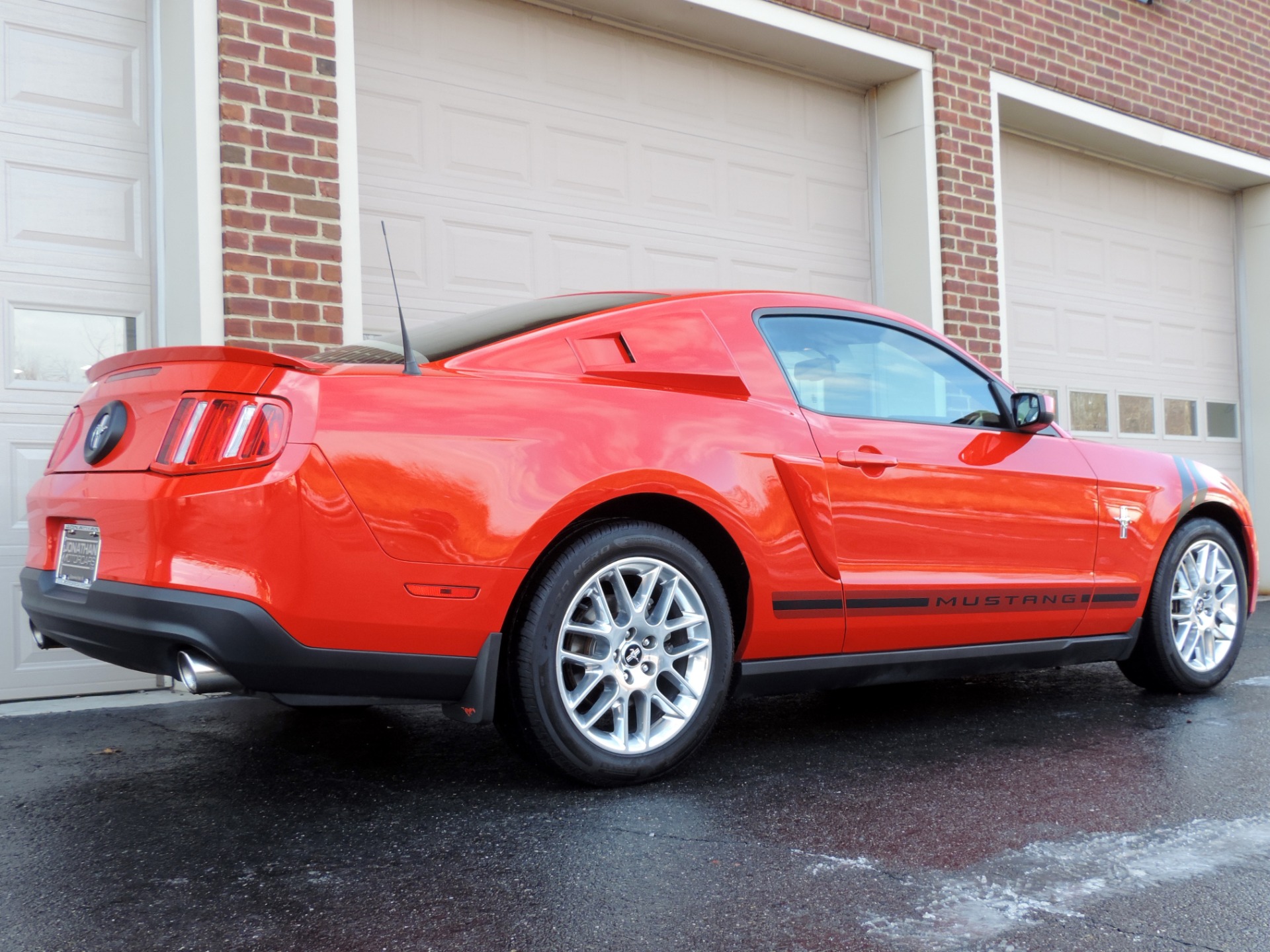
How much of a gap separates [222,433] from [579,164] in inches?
178

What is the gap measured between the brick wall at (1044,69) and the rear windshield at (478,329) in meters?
4.44

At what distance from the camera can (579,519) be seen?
3.34 metres

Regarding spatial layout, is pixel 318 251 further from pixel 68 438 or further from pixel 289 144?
pixel 68 438

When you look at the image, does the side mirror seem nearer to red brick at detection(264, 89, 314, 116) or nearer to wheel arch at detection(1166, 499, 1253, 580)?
wheel arch at detection(1166, 499, 1253, 580)

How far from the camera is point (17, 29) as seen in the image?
5.36 metres

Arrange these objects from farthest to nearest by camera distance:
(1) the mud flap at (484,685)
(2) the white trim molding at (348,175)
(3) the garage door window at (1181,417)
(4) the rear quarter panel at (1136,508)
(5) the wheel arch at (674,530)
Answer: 1. (3) the garage door window at (1181,417)
2. (2) the white trim molding at (348,175)
3. (4) the rear quarter panel at (1136,508)
4. (5) the wheel arch at (674,530)
5. (1) the mud flap at (484,685)

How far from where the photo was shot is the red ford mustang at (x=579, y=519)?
2.93 m

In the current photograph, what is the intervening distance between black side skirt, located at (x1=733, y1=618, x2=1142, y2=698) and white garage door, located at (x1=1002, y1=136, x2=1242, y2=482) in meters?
4.89

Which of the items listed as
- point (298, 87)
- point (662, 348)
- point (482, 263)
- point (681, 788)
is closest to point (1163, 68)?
point (482, 263)

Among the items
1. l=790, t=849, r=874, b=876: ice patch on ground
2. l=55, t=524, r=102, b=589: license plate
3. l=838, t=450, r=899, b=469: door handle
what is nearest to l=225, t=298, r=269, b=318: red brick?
l=55, t=524, r=102, b=589: license plate

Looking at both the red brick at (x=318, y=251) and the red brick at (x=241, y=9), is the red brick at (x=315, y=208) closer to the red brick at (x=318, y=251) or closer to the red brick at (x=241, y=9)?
the red brick at (x=318, y=251)

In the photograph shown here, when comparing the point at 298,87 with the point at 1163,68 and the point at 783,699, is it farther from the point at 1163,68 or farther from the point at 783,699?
the point at 1163,68

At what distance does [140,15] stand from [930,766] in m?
4.78

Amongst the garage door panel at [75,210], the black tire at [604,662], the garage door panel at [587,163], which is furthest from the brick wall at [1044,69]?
the black tire at [604,662]
